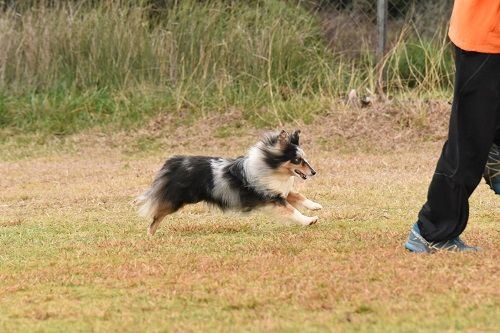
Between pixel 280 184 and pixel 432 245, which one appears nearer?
pixel 432 245

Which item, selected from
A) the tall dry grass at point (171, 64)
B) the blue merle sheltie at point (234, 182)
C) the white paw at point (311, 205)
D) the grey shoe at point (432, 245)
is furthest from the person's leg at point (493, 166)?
the tall dry grass at point (171, 64)

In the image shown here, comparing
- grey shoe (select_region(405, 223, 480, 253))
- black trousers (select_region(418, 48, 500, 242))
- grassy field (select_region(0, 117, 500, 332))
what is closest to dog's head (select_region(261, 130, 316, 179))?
grassy field (select_region(0, 117, 500, 332))

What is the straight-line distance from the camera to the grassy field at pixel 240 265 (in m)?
4.28

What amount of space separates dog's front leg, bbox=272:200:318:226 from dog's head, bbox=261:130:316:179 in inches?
10.0

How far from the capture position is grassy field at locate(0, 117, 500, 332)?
14.0ft

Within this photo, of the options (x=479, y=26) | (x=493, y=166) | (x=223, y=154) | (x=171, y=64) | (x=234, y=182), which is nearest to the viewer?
(x=479, y=26)

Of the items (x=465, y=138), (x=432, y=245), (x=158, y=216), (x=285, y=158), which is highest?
(x=465, y=138)

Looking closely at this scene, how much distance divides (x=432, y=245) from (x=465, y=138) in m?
→ 0.62

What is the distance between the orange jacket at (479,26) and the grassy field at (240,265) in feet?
3.48

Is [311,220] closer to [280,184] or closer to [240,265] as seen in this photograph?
[280,184]

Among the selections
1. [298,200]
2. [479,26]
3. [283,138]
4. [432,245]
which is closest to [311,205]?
[298,200]

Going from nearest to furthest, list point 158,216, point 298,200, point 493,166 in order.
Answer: point 493,166 < point 158,216 < point 298,200

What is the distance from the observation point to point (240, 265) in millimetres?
5352

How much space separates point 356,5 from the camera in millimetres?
14648
